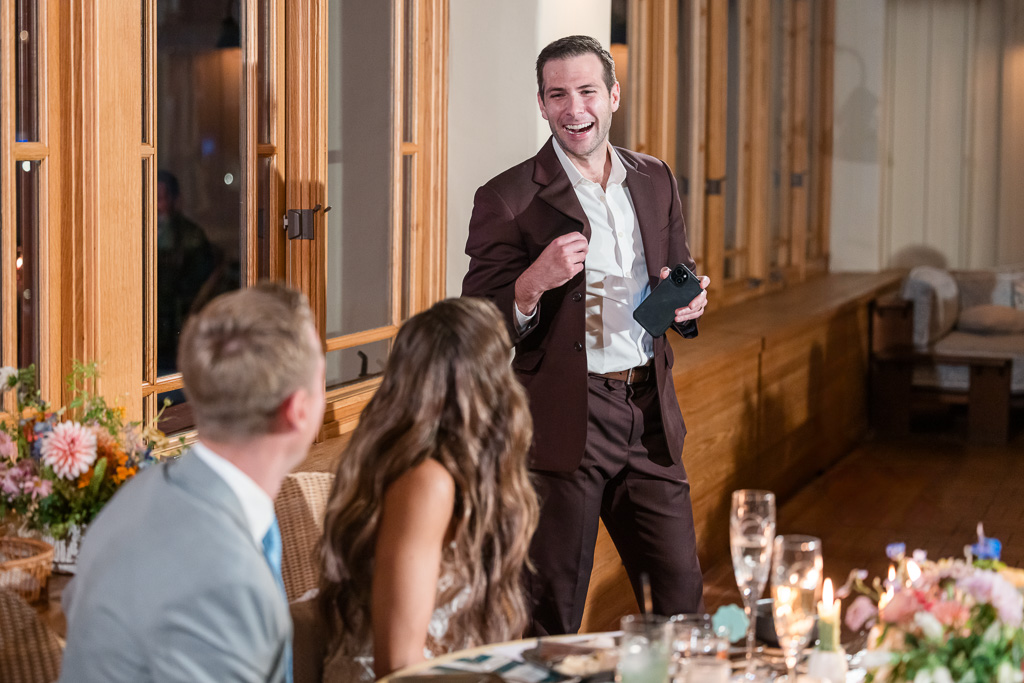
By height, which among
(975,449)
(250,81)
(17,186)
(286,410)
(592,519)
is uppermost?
(250,81)

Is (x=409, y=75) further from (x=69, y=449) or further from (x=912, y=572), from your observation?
(x=912, y=572)

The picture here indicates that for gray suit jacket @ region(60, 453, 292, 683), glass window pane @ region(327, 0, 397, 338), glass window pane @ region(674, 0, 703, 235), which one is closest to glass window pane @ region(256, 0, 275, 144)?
glass window pane @ region(327, 0, 397, 338)

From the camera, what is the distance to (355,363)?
317 cm

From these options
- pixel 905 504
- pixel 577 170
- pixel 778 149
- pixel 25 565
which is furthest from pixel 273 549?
pixel 778 149

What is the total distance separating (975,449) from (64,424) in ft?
17.8

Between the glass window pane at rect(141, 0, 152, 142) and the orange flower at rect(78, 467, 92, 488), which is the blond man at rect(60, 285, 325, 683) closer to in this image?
the orange flower at rect(78, 467, 92, 488)

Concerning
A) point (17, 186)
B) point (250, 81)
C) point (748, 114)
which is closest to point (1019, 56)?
point (748, 114)

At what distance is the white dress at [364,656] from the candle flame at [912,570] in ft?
2.00

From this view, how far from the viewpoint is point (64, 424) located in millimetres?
1848

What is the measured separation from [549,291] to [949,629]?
1.26m

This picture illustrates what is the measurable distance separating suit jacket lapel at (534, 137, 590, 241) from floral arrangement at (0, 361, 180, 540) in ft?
3.06

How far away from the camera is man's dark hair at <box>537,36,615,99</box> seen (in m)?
2.35

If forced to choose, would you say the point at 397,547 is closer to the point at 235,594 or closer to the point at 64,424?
the point at 235,594

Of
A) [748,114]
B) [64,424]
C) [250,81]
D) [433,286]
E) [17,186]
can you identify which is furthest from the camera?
[748,114]
